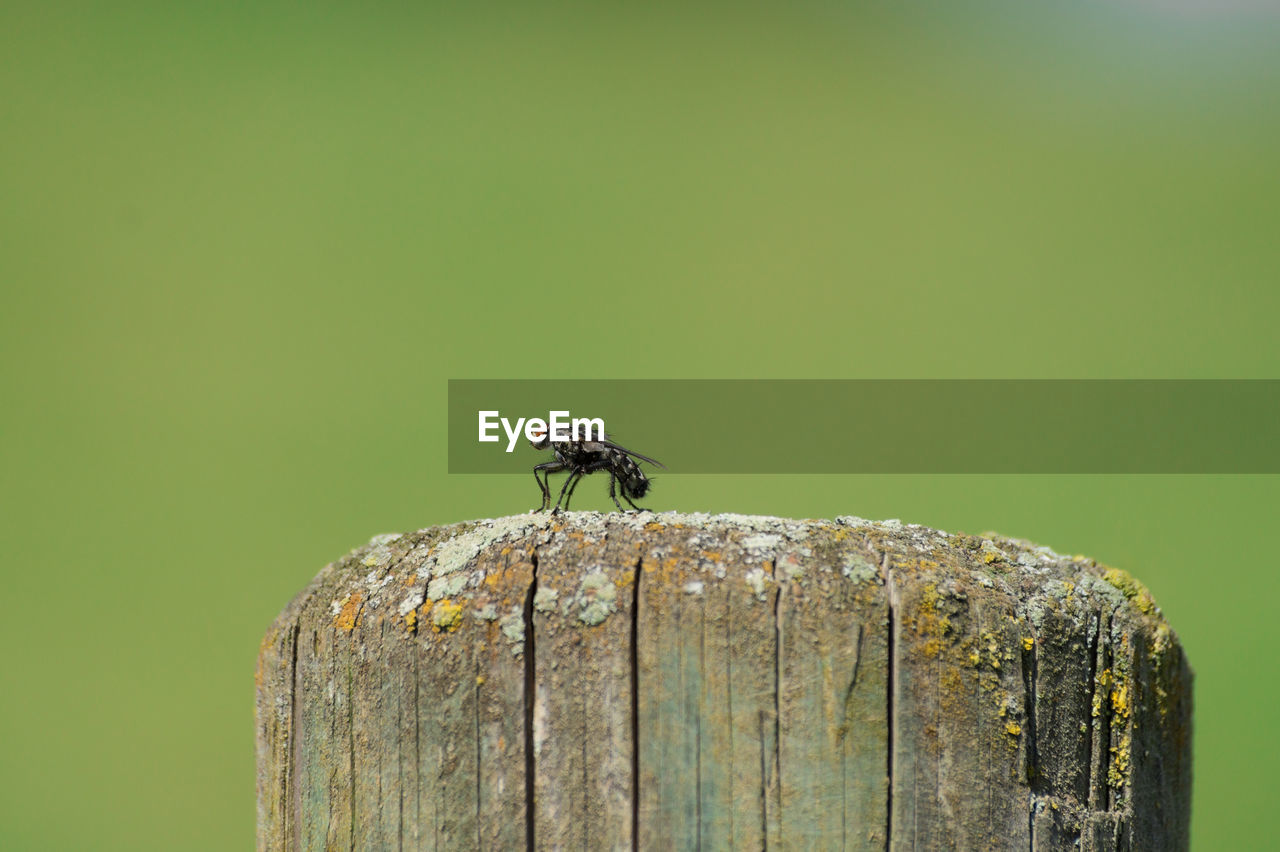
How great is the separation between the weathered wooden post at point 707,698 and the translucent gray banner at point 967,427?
1039cm

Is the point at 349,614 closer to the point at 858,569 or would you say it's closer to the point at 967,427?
the point at 858,569

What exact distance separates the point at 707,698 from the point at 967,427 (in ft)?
45.5

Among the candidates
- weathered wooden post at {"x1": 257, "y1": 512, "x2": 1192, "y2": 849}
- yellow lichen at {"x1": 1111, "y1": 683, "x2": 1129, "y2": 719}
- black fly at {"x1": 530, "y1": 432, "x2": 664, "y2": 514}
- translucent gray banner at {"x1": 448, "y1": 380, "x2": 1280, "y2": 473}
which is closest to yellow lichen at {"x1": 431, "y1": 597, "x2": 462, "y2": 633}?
weathered wooden post at {"x1": 257, "y1": 512, "x2": 1192, "y2": 849}

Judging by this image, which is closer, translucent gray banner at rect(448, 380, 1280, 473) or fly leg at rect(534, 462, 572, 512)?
fly leg at rect(534, 462, 572, 512)

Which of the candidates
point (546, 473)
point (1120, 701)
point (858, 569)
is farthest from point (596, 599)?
point (546, 473)

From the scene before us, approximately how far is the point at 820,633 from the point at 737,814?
0.40 m

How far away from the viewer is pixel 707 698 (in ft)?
6.96

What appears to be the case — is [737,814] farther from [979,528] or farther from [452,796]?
[979,528]

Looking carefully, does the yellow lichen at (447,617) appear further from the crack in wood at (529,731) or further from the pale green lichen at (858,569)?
the pale green lichen at (858,569)

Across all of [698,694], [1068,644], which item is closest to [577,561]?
[698,694]

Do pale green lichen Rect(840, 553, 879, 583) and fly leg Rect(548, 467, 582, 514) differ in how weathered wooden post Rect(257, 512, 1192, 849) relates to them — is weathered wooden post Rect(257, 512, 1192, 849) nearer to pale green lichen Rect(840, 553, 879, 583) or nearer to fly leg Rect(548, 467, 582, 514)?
pale green lichen Rect(840, 553, 879, 583)

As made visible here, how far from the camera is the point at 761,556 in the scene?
2.21 m

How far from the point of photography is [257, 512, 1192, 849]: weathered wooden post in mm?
2125

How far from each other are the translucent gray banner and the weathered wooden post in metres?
10.4
